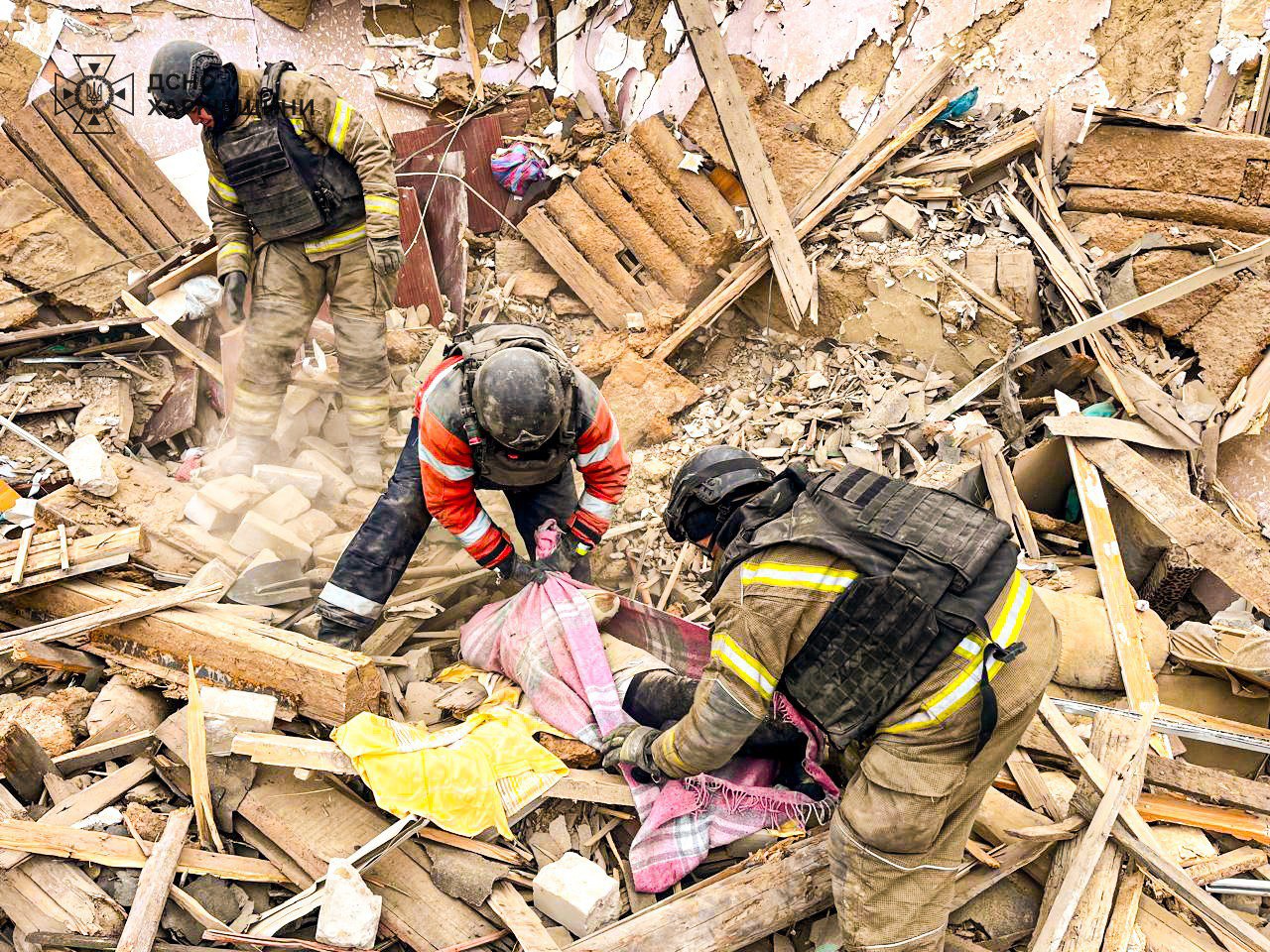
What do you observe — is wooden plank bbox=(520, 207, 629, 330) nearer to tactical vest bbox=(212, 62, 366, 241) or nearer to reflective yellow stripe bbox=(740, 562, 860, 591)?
tactical vest bbox=(212, 62, 366, 241)

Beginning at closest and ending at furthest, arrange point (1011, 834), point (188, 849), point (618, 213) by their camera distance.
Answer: point (188, 849), point (1011, 834), point (618, 213)

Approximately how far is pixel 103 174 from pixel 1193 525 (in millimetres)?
7460

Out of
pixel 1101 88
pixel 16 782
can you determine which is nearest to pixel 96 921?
pixel 16 782

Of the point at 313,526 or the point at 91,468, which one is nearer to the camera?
the point at 91,468

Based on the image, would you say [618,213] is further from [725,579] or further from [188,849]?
[188,849]

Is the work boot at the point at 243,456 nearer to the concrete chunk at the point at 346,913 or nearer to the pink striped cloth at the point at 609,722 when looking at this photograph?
the pink striped cloth at the point at 609,722

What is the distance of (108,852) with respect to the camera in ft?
9.20

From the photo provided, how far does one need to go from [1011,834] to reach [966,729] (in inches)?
35.5

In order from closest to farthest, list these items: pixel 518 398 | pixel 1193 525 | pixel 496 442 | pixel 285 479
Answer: pixel 518 398 < pixel 496 442 < pixel 1193 525 < pixel 285 479

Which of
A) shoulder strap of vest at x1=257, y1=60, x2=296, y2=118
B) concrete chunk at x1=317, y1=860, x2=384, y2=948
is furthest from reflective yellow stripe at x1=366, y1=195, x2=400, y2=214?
concrete chunk at x1=317, y1=860, x2=384, y2=948

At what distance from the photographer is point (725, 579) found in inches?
106

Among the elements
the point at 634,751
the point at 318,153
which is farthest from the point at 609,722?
the point at 318,153

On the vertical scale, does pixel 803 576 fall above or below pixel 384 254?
below

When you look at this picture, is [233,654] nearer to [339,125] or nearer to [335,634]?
[335,634]
